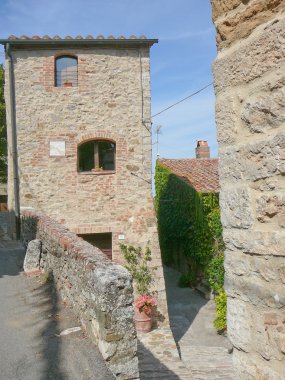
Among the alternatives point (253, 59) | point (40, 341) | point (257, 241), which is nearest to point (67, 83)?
point (40, 341)

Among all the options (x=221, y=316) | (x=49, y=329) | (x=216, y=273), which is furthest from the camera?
(x=216, y=273)

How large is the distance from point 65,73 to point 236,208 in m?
11.0

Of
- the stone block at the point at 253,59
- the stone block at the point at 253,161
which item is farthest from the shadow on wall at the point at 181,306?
the stone block at the point at 253,59

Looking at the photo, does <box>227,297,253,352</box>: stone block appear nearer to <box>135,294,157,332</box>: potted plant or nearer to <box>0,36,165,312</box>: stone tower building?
<box>135,294,157,332</box>: potted plant

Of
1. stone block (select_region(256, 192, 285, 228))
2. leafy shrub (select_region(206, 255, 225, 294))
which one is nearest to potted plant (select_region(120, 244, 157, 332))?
leafy shrub (select_region(206, 255, 225, 294))

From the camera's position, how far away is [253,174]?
5.65 feet

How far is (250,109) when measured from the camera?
174 cm

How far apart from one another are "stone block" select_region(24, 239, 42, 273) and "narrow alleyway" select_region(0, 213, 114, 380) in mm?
566

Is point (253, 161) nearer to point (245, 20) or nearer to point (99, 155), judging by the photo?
point (245, 20)

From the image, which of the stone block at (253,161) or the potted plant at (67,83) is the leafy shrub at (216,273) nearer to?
the potted plant at (67,83)

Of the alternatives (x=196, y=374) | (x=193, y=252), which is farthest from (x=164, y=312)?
(x=193, y=252)

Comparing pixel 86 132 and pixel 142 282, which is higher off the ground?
pixel 86 132

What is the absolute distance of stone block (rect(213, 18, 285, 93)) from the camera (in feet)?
5.25

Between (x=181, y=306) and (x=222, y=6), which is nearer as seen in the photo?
(x=222, y=6)
